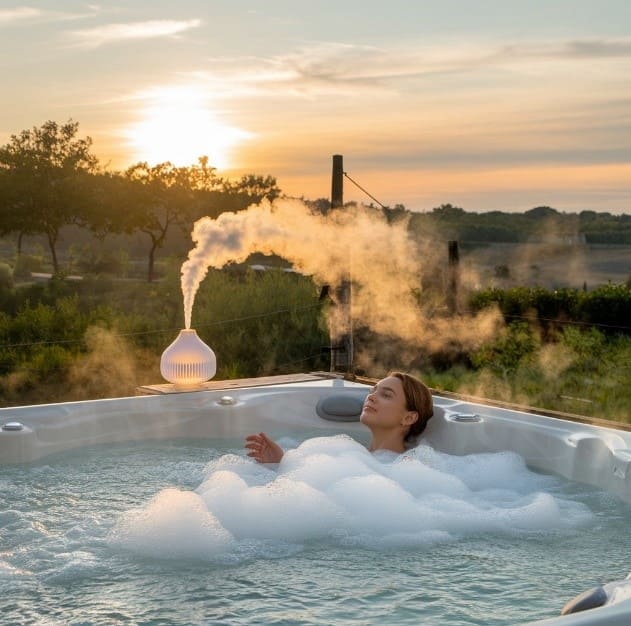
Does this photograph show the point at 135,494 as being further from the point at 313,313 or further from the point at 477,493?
the point at 313,313

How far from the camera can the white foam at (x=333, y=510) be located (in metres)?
2.69

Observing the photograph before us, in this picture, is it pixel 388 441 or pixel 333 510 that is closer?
pixel 333 510

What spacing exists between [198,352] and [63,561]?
222cm

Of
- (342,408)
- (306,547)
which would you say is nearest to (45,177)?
(342,408)

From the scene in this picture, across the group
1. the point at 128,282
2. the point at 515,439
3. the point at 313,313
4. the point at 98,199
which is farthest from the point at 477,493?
the point at 98,199

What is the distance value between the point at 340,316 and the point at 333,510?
326 cm

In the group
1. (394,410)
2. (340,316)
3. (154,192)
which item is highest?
(154,192)

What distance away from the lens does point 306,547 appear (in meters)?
2.73

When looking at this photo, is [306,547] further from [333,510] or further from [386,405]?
[386,405]

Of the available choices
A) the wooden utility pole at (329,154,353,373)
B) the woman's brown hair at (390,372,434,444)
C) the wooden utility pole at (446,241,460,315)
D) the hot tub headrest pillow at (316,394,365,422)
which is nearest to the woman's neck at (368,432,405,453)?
the woman's brown hair at (390,372,434,444)

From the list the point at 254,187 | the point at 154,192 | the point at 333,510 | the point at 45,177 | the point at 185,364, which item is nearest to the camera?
the point at 333,510

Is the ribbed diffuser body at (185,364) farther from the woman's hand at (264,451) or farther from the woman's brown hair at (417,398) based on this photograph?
the woman's brown hair at (417,398)

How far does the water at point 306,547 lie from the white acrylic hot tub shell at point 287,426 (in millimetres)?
145

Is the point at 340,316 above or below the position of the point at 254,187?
below
